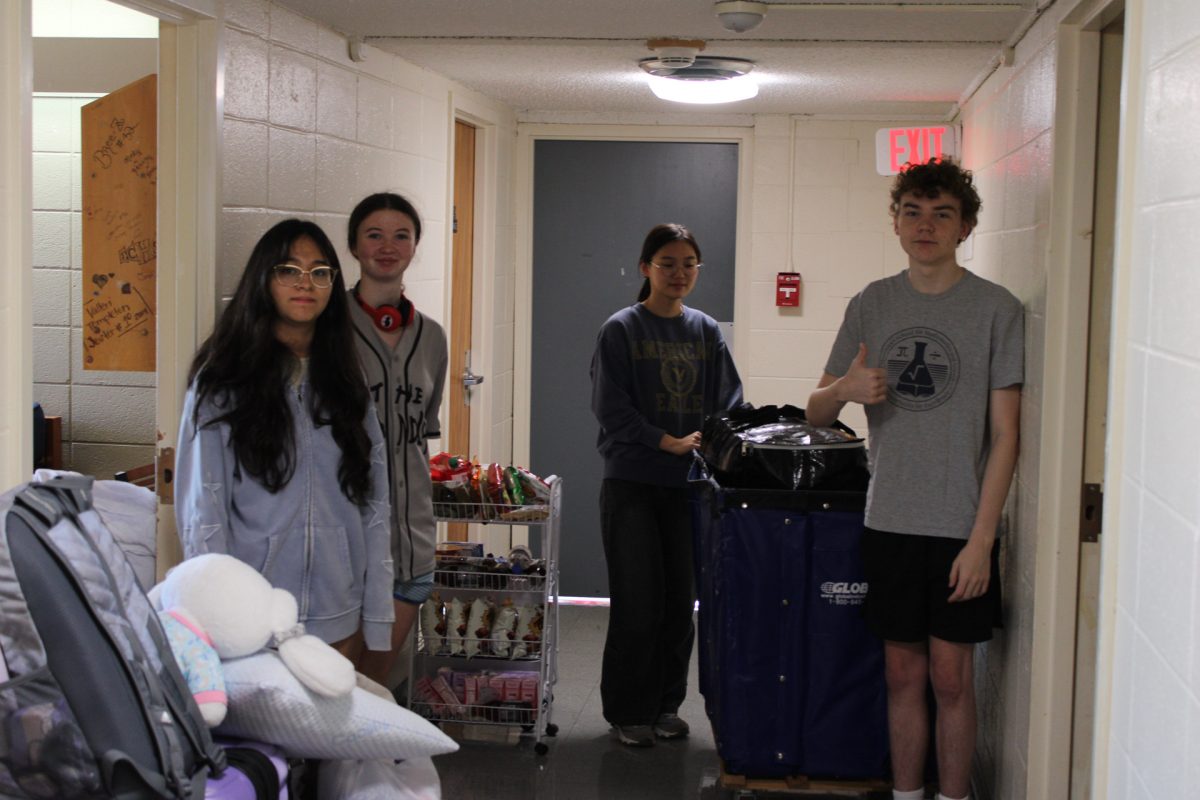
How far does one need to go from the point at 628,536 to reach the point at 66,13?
2323 millimetres

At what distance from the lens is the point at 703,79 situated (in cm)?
418

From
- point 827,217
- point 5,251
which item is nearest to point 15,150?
point 5,251

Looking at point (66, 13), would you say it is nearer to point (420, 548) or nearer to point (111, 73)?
point (111, 73)

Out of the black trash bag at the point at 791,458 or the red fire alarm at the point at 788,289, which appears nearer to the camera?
the black trash bag at the point at 791,458

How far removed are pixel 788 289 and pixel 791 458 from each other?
2.33 m

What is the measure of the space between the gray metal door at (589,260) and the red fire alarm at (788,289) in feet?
0.80

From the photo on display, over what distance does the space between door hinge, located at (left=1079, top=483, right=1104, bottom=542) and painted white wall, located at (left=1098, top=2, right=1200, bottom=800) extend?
1064 millimetres

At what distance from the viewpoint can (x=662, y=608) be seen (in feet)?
13.2

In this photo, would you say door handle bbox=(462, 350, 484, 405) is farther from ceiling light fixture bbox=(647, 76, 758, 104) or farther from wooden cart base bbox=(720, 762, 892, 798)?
wooden cart base bbox=(720, 762, 892, 798)

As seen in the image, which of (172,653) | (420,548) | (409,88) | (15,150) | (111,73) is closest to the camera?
(172,653)

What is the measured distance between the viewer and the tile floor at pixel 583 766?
12.1 feet

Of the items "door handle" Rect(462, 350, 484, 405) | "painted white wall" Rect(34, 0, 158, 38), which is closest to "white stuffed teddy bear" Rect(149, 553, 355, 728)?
"painted white wall" Rect(34, 0, 158, 38)

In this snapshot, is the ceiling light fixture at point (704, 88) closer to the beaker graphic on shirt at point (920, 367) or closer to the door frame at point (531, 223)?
the door frame at point (531, 223)

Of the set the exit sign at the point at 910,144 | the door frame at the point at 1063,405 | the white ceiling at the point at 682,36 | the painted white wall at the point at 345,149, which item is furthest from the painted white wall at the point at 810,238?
the door frame at the point at 1063,405
